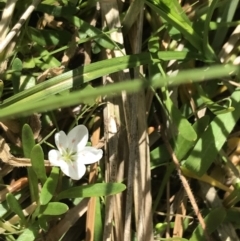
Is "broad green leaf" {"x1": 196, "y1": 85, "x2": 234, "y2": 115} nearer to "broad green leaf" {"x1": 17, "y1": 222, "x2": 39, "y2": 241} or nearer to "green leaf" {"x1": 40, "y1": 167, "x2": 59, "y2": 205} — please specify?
"green leaf" {"x1": 40, "y1": 167, "x2": 59, "y2": 205}

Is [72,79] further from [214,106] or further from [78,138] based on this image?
[214,106]

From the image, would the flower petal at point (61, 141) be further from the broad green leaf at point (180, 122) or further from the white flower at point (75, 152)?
the broad green leaf at point (180, 122)

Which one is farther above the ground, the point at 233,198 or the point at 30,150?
the point at 30,150

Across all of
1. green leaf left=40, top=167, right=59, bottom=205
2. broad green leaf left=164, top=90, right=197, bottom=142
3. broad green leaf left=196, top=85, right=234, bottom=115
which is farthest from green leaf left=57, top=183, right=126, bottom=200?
broad green leaf left=196, top=85, right=234, bottom=115

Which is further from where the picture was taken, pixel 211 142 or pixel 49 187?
pixel 211 142

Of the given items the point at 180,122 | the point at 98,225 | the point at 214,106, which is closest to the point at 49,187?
the point at 98,225

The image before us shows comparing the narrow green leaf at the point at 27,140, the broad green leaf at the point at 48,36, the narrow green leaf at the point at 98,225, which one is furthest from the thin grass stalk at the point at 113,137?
the narrow green leaf at the point at 27,140

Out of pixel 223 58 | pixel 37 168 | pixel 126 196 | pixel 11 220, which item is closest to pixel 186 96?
pixel 223 58
